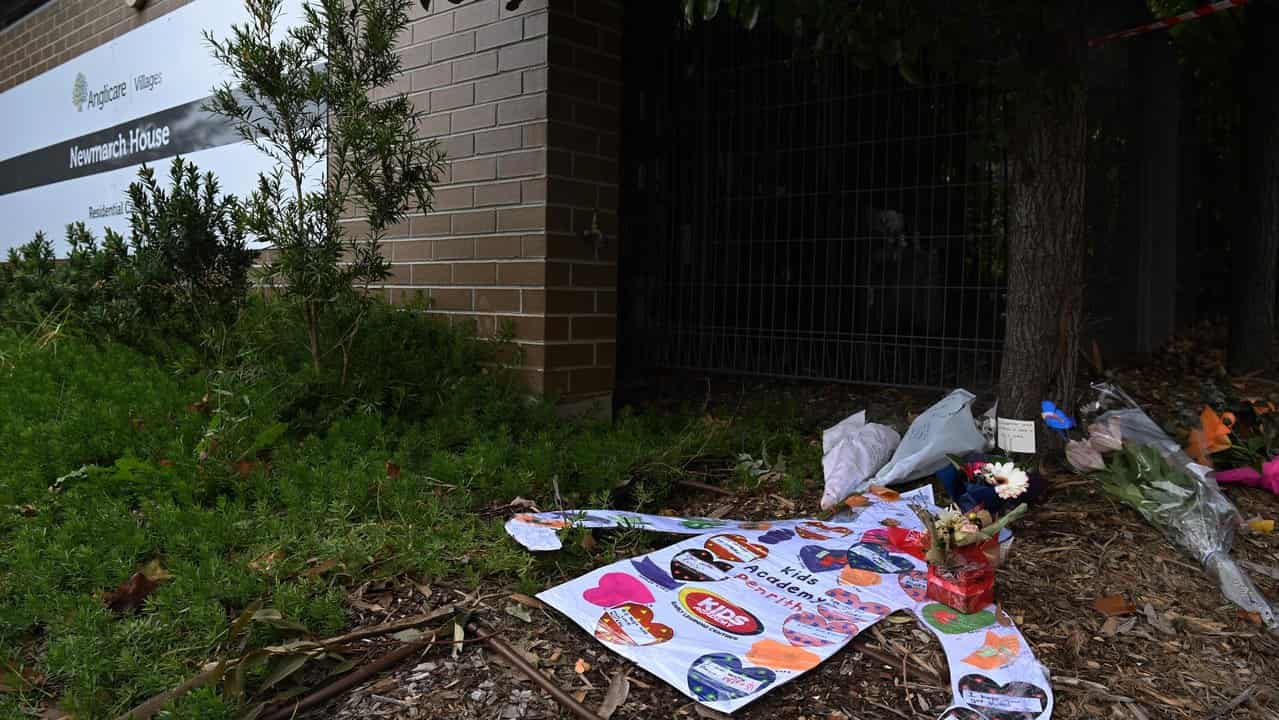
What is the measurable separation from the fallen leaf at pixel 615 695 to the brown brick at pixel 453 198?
9.88ft

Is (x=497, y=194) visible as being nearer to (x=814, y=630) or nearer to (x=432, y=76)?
(x=432, y=76)

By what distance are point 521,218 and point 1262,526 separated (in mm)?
3114

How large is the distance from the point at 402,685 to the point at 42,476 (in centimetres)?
190

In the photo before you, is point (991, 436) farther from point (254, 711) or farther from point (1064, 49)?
point (254, 711)

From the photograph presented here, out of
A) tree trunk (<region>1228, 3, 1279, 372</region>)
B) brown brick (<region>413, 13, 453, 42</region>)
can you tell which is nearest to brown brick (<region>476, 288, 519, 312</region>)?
brown brick (<region>413, 13, 453, 42</region>)

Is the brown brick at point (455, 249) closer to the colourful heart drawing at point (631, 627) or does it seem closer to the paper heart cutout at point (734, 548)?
the paper heart cutout at point (734, 548)

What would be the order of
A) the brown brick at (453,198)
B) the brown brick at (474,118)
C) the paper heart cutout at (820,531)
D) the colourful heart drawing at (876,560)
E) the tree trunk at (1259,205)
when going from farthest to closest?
the tree trunk at (1259,205) < the brown brick at (453,198) < the brown brick at (474,118) < the paper heart cutout at (820,531) < the colourful heart drawing at (876,560)

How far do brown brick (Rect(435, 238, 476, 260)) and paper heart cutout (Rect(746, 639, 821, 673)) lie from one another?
9.57 feet

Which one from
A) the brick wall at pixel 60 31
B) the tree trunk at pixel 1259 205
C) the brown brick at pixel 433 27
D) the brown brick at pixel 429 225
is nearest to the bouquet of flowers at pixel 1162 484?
the tree trunk at pixel 1259 205

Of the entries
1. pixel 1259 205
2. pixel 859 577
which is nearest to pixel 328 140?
pixel 859 577

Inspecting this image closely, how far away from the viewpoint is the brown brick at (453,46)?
4.48 meters

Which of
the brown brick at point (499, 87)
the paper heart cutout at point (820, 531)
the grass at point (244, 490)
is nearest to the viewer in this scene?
the grass at point (244, 490)

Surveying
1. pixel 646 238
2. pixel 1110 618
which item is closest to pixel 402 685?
pixel 1110 618

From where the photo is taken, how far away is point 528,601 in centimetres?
229
